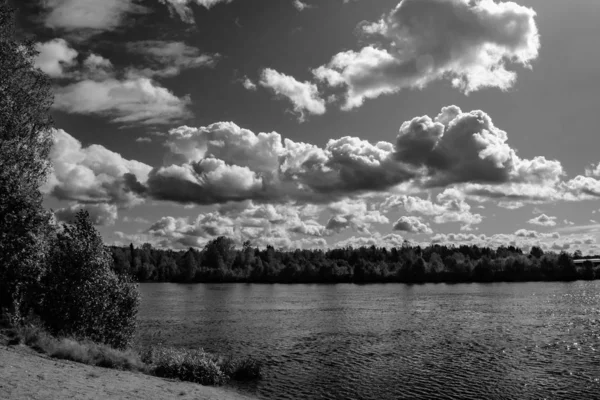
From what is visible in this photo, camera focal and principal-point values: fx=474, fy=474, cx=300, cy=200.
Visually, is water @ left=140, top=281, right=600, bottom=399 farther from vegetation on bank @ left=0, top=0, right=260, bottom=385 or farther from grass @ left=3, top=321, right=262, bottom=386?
vegetation on bank @ left=0, top=0, right=260, bottom=385

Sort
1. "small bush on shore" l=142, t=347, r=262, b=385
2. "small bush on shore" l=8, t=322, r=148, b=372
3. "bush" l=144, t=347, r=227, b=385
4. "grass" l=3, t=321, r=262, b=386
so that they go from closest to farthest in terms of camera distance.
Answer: "small bush on shore" l=8, t=322, r=148, b=372 → "grass" l=3, t=321, r=262, b=386 → "bush" l=144, t=347, r=227, b=385 → "small bush on shore" l=142, t=347, r=262, b=385

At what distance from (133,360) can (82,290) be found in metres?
6.65

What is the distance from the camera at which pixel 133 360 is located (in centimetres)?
3219

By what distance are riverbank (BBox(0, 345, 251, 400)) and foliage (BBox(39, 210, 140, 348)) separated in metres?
5.73

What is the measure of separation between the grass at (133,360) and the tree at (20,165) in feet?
8.04

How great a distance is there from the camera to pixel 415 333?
6022 centimetres

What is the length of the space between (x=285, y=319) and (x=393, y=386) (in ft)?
Answer: 144

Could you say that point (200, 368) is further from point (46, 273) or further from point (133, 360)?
point (46, 273)

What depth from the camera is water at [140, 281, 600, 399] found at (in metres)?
34.4

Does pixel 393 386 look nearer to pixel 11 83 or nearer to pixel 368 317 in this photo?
pixel 11 83

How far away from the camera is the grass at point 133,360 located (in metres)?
29.4

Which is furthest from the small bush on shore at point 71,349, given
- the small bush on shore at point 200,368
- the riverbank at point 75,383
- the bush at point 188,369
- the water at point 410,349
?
the water at point 410,349

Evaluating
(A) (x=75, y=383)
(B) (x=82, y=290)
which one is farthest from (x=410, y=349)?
(A) (x=75, y=383)

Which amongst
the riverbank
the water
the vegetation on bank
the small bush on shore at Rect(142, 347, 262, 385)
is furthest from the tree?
the water
